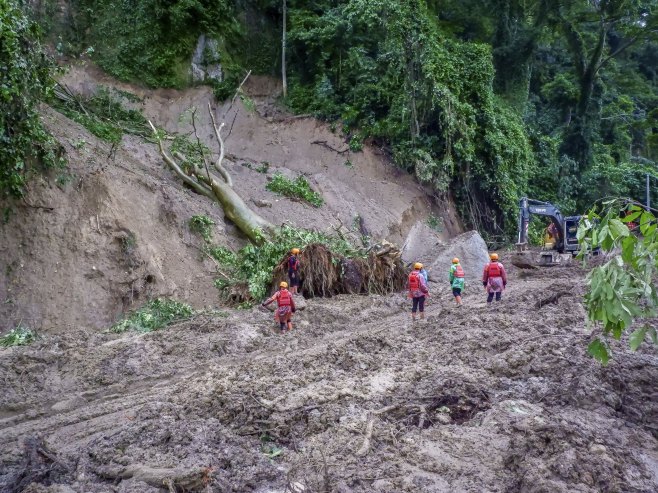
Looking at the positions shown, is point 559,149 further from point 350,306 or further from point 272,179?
point 350,306

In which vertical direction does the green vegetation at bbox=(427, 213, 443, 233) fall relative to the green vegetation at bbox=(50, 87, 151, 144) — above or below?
below

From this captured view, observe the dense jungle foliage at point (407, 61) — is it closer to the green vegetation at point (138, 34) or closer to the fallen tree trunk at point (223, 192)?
the green vegetation at point (138, 34)

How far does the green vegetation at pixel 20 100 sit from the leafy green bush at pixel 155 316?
11.7 feet

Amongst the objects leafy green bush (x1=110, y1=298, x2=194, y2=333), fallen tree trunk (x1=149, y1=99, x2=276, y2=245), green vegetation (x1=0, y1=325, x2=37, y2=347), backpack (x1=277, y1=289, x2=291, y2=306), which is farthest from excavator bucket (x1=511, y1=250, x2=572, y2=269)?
green vegetation (x1=0, y1=325, x2=37, y2=347)

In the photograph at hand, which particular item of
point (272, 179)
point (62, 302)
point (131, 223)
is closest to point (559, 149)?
point (272, 179)

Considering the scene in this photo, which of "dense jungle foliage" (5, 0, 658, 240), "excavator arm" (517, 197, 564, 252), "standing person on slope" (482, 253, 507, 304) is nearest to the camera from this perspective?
"standing person on slope" (482, 253, 507, 304)

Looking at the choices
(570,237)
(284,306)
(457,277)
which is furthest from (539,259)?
(284,306)

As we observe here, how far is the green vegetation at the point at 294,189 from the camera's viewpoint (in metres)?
21.1

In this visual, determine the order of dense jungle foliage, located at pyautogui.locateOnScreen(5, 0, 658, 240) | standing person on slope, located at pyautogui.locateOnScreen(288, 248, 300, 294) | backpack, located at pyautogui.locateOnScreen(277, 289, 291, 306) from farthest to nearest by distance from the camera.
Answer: dense jungle foliage, located at pyautogui.locateOnScreen(5, 0, 658, 240)
standing person on slope, located at pyautogui.locateOnScreen(288, 248, 300, 294)
backpack, located at pyautogui.locateOnScreen(277, 289, 291, 306)

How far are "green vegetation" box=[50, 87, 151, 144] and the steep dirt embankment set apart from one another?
556 millimetres

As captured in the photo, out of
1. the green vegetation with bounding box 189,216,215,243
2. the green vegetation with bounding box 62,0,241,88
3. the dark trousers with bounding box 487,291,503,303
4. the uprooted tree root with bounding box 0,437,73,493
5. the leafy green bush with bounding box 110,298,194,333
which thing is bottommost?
the leafy green bush with bounding box 110,298,194,333

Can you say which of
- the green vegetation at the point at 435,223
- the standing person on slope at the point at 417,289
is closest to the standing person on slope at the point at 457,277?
the standing person on slope at the point at 417,289

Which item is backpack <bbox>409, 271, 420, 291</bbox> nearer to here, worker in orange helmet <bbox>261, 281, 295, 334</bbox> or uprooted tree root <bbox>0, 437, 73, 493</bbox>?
worker in orange helmet <bbox>261, 281, 295, 334</bbox>

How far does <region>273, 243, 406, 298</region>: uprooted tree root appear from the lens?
15.7 m
